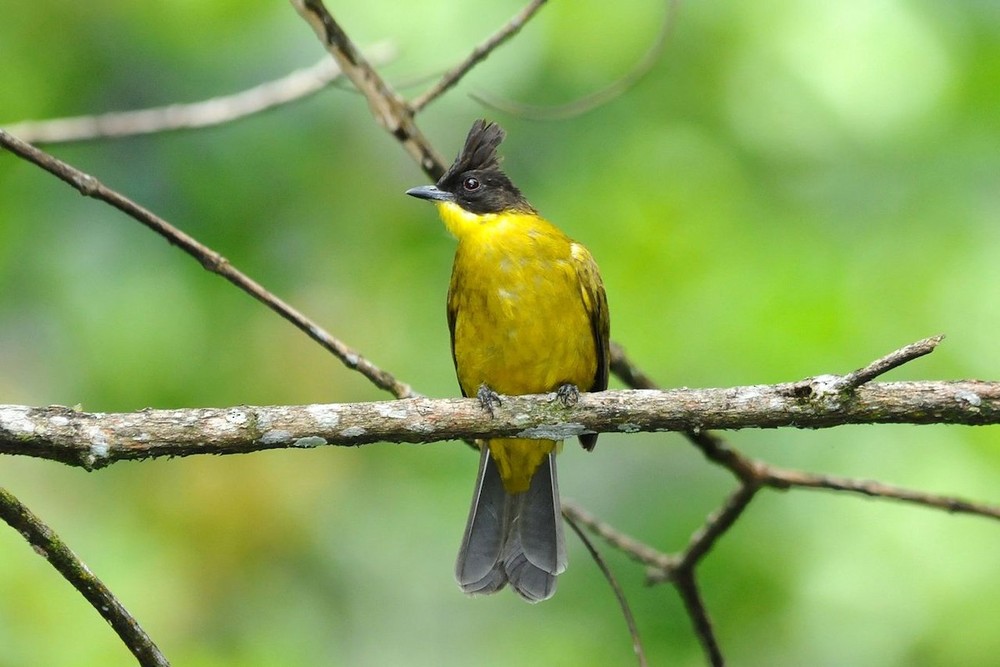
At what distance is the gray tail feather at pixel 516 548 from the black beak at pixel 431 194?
1.09 m

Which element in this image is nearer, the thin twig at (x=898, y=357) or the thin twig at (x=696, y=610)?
the thin twig at (x=898, y=357)

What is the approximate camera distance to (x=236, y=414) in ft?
9.39

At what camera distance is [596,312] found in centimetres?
433

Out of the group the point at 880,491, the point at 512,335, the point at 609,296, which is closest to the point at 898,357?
the point at 880,491

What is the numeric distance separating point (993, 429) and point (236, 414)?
2.99 metres

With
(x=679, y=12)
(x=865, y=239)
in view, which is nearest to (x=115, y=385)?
(x=679, y=12)

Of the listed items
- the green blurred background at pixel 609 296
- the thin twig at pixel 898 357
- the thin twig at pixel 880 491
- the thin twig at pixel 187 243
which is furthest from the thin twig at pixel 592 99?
the thin twig at pixel 898 357

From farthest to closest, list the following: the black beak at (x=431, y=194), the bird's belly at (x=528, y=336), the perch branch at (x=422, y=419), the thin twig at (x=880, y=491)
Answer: the black beak at (x=431, y=194) → the bird's belly at (x=528, y=336) → the thin twig at (x=880, y=491) → the perch branch at (x=422, y=419)

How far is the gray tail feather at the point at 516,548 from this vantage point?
14.2ft

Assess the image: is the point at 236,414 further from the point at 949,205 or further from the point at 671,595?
the point at 949,205

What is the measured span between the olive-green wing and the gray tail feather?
341mm

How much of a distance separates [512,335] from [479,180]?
0.72 meters

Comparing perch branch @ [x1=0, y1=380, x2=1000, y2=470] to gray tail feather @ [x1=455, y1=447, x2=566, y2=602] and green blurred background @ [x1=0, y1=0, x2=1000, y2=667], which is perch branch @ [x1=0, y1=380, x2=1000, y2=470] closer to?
gray tail feather @ [x1=455, y1=447, x2=566, y2=602]

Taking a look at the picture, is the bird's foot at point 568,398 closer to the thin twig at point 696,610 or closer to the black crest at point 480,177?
the thin twig at point 696,610
